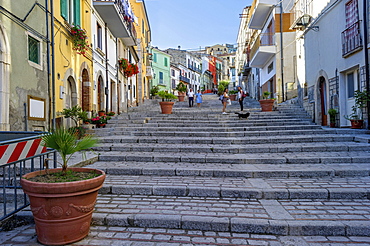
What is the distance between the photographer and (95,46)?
553 inches

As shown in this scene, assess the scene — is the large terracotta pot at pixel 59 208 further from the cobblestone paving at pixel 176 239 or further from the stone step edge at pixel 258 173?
the stone step edge at pixel 258 173

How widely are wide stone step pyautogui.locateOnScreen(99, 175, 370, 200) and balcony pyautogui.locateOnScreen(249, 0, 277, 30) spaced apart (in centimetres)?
1814

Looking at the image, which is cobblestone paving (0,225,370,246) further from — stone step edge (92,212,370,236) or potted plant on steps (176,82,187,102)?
potted plant on steps (176,82,187,102)

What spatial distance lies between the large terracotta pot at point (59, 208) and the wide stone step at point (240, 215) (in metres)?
0.68

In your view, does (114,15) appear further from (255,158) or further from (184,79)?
(184,79)

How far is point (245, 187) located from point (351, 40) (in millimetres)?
8395

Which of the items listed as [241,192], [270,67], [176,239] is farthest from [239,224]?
[270,67]

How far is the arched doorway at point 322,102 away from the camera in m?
12.9

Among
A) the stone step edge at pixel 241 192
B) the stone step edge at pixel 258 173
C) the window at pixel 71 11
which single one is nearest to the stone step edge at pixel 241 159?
the stone step edge at pixel 258 173

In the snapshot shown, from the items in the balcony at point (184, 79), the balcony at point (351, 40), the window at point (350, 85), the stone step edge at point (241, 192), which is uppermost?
the balcony at point (184, 79)

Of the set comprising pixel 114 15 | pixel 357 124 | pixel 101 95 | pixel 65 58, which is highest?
pixel 114 15

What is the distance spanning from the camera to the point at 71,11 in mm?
11188

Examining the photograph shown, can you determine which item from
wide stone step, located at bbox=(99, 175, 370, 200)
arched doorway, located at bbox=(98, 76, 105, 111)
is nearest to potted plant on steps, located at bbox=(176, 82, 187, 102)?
arched doorway, located at bbox=(98, 76, 105, 111)

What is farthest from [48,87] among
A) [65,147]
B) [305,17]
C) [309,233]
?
[305,17]
